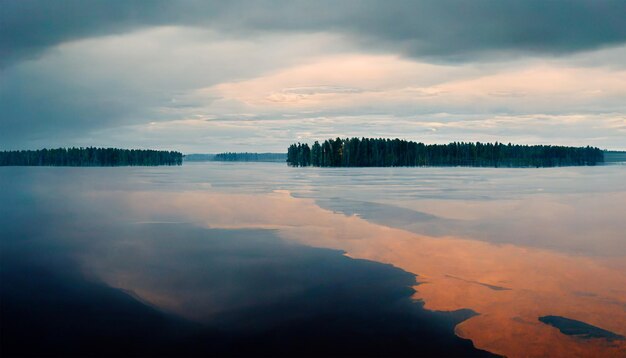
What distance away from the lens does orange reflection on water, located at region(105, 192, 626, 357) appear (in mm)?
8984

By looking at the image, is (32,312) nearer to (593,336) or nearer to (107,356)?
(107,356)

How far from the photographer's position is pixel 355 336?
29.6 feet

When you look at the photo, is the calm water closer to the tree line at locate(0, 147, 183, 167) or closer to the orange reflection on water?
the orange reflection on water

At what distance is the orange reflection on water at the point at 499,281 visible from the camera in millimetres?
8984

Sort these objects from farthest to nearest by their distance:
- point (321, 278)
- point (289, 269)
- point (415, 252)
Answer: point (415, 252)
point (289, 269)
point (321, 278)

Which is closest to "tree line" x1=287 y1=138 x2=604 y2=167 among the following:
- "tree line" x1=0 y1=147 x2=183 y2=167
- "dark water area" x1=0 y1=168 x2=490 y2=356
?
"tree line" x1=0 y1=147 x2=183 y2=167

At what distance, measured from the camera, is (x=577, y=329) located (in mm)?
9336

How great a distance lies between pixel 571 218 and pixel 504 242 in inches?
331

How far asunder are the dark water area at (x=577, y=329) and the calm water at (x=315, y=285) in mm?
A: 47

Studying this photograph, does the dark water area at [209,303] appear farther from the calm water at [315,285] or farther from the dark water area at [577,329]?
the dark water area at [577,329]

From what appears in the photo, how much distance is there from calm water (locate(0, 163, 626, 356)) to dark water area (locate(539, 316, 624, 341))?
0.16 feet

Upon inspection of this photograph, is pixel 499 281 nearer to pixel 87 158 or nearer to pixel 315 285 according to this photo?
pixel 315 285

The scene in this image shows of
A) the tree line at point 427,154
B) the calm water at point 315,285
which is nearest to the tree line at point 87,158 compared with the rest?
the tree line at point 427,154

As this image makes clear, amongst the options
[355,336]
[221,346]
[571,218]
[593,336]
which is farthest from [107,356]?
[571,218]
